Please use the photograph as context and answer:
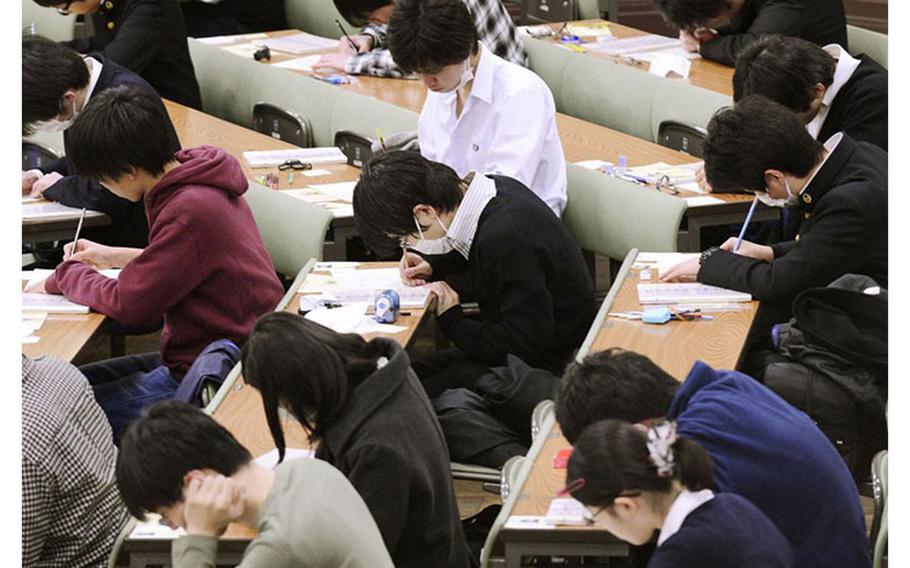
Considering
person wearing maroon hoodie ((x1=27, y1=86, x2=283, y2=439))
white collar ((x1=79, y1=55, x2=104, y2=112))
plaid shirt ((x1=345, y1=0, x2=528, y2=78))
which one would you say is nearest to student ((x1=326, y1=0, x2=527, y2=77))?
plaid shirt ((x1=345, y1=0, x2=528, y2=78))

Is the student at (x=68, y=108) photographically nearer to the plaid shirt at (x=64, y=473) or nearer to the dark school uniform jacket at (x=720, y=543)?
the plaid shirt at (x=64, y=473)

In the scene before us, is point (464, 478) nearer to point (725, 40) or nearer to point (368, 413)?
point (368, 413)

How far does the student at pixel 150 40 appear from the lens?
7.39 meters

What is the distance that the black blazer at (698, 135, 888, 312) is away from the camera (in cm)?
477

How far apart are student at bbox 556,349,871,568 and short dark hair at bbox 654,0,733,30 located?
401 centimetres

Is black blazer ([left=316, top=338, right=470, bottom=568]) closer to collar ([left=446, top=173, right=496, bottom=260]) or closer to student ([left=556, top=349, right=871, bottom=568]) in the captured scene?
student ([left=556, top=349, right=871, bottom=568])

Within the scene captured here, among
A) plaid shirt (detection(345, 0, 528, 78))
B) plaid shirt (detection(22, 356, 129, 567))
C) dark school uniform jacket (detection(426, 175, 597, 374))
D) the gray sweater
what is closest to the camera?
the gray sweater

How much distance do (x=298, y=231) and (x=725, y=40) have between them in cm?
278

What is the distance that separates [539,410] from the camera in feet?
14.9

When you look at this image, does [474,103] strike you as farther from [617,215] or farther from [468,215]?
[468,215]

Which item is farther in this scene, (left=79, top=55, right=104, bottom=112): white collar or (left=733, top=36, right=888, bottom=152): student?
(left=79, top=55, right=104, bottom=112): white collar

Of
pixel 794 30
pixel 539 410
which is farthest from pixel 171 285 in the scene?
pixel 794 30

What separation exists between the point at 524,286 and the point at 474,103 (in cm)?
140

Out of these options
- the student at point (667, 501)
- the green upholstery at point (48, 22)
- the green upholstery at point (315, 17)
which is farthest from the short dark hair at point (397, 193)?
the green upholstery at point (48, 22)
